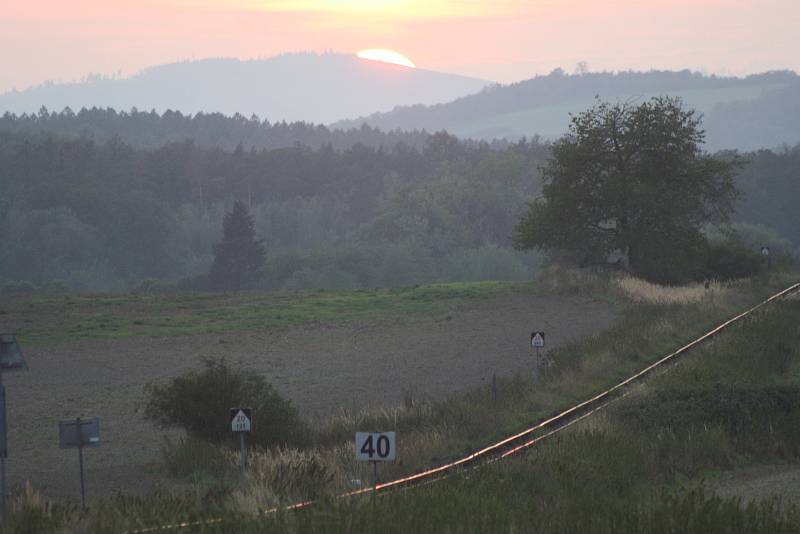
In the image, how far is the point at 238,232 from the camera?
135 m

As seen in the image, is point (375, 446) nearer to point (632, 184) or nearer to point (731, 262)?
point (632, 184)

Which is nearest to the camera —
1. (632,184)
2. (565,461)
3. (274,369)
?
(565,461)

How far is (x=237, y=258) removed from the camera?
134000 mm

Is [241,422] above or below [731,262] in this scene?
above

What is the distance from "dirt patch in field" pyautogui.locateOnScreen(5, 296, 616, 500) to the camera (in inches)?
898

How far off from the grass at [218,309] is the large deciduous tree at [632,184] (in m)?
4.60

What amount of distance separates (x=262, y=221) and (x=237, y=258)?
1845 inches

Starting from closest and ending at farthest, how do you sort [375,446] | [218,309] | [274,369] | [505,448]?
[375,446], [505,448], [274,369], [218,309]

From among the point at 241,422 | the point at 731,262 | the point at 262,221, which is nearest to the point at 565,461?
the point at 241,422

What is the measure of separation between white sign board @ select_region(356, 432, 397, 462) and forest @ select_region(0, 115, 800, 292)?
10289cm

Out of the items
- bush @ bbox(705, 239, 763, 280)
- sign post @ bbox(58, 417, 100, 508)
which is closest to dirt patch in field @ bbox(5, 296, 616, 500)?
sign post @ bbox(58, 417, 100, 508)

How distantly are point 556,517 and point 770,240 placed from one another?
126517mm

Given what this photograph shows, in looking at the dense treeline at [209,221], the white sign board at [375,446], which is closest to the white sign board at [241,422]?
the white sign board at [375,446]

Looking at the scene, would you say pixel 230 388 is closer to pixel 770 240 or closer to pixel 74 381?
pixel 74 381
